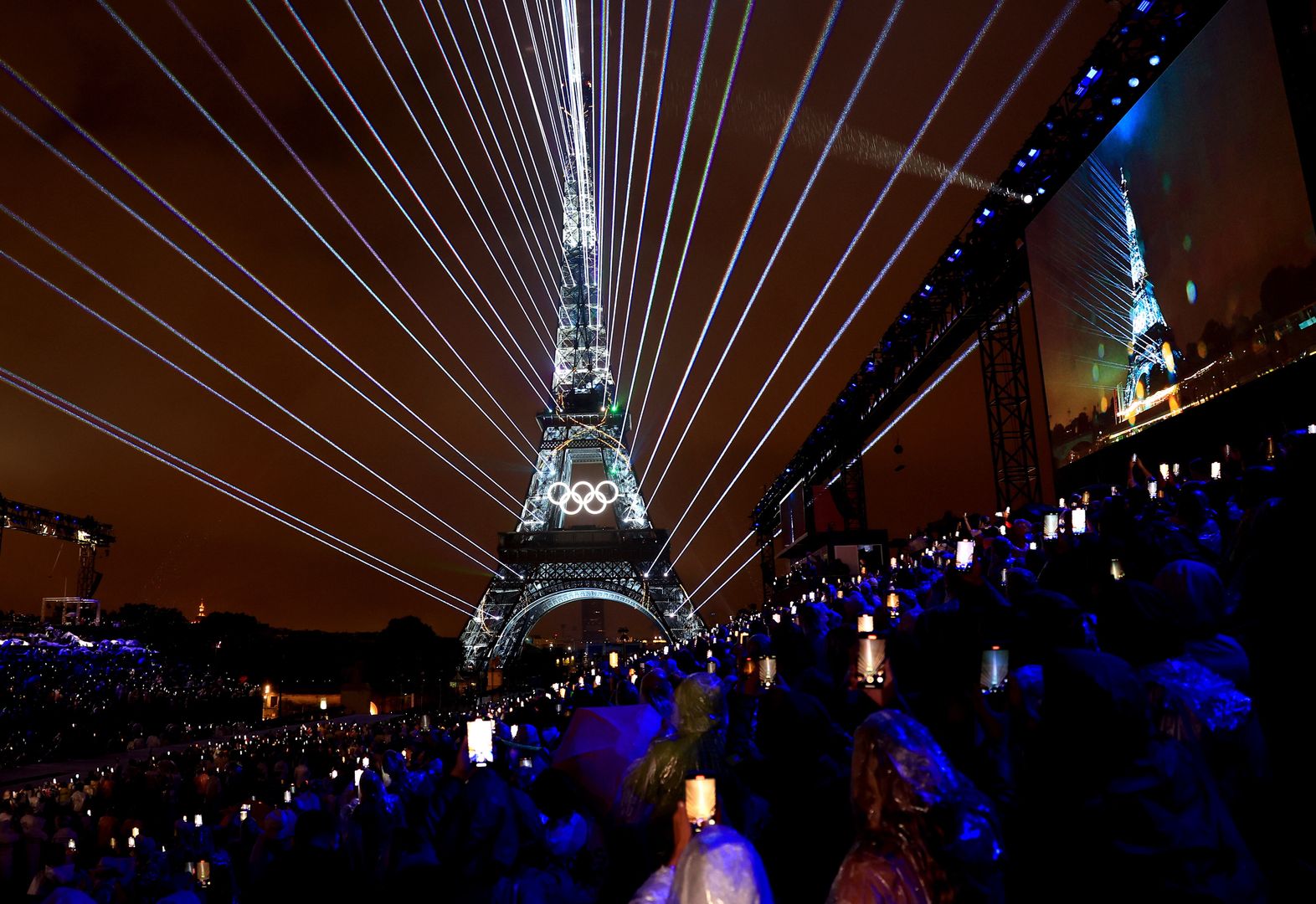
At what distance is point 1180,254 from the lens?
11430mm

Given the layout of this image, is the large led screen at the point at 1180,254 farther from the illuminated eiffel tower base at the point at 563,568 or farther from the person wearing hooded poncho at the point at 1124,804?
the illuminated eiffel tower base at the point at 563,568

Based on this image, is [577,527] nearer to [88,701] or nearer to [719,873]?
[88,701]

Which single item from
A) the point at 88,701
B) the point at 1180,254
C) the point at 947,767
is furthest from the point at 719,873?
the point at 88,701

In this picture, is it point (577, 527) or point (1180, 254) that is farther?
point (577, 527)

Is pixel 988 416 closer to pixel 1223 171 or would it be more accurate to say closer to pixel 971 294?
pixel 971 294

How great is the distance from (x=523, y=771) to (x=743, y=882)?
4.90 metres

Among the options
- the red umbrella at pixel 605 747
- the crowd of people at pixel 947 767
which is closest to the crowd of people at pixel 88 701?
the crowd of people at pixel 947 767

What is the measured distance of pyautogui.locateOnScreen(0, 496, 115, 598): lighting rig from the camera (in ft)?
118

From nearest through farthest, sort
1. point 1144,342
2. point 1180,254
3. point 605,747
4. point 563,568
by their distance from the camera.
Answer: point 605,747 < point 1180,254 < point 1144,342 < point 563,568

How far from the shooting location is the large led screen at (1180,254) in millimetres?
9523

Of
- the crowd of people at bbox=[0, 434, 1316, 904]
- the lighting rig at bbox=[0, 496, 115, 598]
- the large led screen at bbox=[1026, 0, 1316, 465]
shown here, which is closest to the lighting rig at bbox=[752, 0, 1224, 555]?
the large led screen at bbox=[1026, 0, 1316, 465]

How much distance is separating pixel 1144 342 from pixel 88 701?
3197 centimetres

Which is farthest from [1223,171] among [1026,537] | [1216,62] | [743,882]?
[743,882]

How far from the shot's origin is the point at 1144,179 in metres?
12.1
